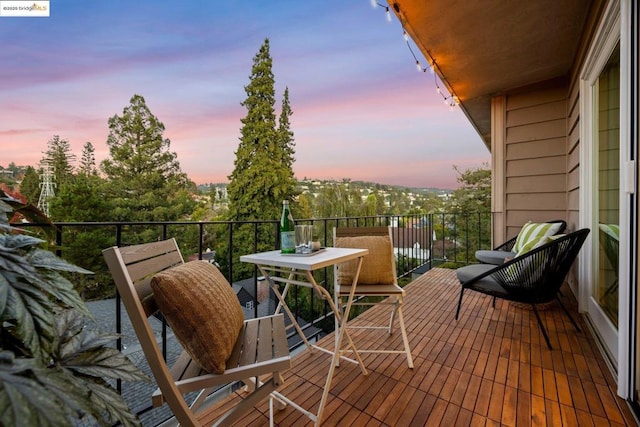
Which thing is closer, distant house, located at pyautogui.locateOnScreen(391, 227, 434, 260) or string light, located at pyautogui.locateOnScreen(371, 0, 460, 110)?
string light, located at pyautogui.locateOnScreen(371, 0, 460, 110)

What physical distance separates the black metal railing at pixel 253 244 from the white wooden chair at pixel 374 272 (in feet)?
0.94

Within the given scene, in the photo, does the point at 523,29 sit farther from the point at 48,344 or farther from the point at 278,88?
the point at 278,88

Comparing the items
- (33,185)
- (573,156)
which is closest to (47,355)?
(573,156)

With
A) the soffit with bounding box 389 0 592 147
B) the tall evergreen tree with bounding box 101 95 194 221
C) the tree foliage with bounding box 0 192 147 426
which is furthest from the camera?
the tall evergreen tree with bounding box 101 95 194 221

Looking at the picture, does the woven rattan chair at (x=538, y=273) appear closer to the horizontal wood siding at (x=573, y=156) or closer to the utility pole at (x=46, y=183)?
the horizontal wood siding at (x=573, y=156)

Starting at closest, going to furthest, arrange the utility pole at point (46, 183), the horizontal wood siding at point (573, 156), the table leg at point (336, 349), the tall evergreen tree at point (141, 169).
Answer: the table leg at point (336, 349), the horizontal wood siding at point (573, 156), the utility pole at point (46, 183), the tall evergreen tree at point (141, 169)

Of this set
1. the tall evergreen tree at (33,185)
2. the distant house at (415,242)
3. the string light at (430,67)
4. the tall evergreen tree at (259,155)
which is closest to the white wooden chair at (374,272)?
the string light at (430,67)

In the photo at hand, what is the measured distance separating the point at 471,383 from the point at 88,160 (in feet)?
74.1

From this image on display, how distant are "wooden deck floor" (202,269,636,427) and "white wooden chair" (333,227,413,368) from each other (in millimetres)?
221

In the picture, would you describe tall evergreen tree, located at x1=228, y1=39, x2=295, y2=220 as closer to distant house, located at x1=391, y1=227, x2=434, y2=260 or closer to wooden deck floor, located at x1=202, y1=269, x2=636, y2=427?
distant house, located at x1=391, y1=227, x2=434, y2=260

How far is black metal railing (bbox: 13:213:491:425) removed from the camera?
1.68 metres

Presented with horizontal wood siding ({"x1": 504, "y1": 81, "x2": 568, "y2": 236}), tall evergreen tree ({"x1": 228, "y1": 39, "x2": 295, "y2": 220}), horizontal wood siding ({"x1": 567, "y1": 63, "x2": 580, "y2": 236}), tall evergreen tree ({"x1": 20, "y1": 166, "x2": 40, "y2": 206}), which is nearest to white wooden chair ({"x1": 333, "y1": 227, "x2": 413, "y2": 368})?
horizontal wood siding ({"x1": 567, "y1": 63, "x2": 580, "y2": 236})

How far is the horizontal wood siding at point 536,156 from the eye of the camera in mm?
4000

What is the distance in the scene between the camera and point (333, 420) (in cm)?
151
